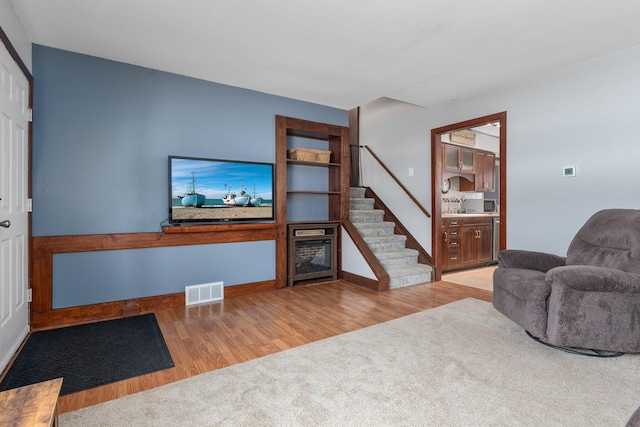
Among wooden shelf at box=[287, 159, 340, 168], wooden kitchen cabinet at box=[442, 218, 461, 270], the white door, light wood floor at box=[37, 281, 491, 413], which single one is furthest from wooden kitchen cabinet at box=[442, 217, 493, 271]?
the white door

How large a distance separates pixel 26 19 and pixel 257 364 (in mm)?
3114

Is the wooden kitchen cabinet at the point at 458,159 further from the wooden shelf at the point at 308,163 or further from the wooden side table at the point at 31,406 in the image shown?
the wooden side table at the point at 31,406

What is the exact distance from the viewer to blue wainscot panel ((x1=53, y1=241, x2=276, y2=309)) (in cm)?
295

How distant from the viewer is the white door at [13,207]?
6.91 feet

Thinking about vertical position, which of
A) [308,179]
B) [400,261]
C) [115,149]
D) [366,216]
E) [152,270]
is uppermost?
[115,149]

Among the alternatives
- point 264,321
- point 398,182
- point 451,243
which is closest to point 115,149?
point 264,321

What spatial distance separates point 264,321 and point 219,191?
154 centimetres

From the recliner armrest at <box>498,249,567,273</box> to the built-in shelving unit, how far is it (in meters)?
2.23

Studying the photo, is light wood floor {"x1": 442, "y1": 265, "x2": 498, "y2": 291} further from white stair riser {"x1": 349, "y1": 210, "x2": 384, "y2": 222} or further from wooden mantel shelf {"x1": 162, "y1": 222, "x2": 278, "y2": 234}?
wooden mantel shelf {"x1": 162, "y1": 222, "x2": 278, "y2": 234}

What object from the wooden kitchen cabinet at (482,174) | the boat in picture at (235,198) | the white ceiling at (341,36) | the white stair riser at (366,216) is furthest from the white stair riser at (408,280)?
the wooden kitchen cabinet at (482,174)

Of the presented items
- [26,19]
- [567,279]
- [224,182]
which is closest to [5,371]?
[224,182]

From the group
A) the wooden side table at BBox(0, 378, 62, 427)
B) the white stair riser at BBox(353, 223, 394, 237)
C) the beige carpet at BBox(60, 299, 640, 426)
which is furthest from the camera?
the white stair riser at BBox(353, 223, 394, 237)

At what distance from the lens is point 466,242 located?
5336mm

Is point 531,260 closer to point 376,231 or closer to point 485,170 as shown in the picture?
point 376,231
